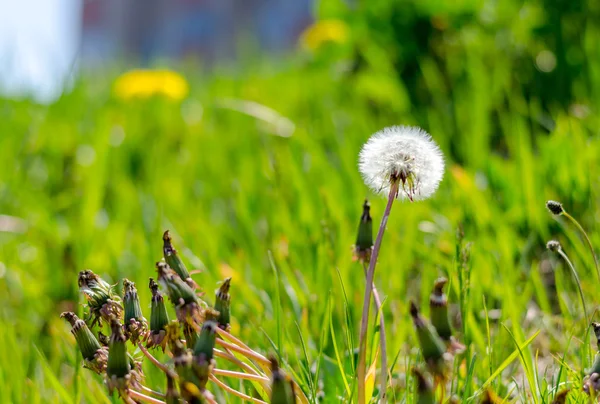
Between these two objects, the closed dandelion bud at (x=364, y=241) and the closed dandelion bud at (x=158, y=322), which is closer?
the closed dandelion bud at (x=158, y=322)

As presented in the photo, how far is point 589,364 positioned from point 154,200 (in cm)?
165

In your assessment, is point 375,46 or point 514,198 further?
point 375,46

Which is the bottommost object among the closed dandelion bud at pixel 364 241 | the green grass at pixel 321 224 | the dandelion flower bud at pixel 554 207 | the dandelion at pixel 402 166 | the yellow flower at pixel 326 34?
the green grass at pixel 321 224

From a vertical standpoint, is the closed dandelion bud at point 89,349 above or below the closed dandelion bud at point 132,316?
below

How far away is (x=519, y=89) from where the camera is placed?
8.21 ft

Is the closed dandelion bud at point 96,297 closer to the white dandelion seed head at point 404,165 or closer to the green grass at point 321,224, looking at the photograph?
the green grass at point 321,224

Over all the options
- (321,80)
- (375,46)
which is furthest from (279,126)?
(321,80)

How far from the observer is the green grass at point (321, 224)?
4.03ft

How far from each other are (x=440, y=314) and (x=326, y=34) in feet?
8.28

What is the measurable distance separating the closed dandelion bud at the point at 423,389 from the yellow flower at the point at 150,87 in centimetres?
300

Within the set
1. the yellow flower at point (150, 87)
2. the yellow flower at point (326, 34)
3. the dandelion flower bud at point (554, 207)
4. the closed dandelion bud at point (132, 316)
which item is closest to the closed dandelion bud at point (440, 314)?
the dandelion flower bud at point (554, 207)

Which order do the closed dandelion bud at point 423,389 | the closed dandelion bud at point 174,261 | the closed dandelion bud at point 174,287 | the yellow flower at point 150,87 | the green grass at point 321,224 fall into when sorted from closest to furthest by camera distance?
1. the closed dandelion bud at point 423,389
2. the closed dandelion bud at point 174,287
3. the closed dandelion bud at point 174,261
4. the green grass at point 321,224
5. the yellow flower at point 150,87

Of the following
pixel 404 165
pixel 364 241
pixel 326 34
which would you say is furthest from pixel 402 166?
pixel 326 34

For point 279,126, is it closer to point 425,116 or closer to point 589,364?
point 425,116
